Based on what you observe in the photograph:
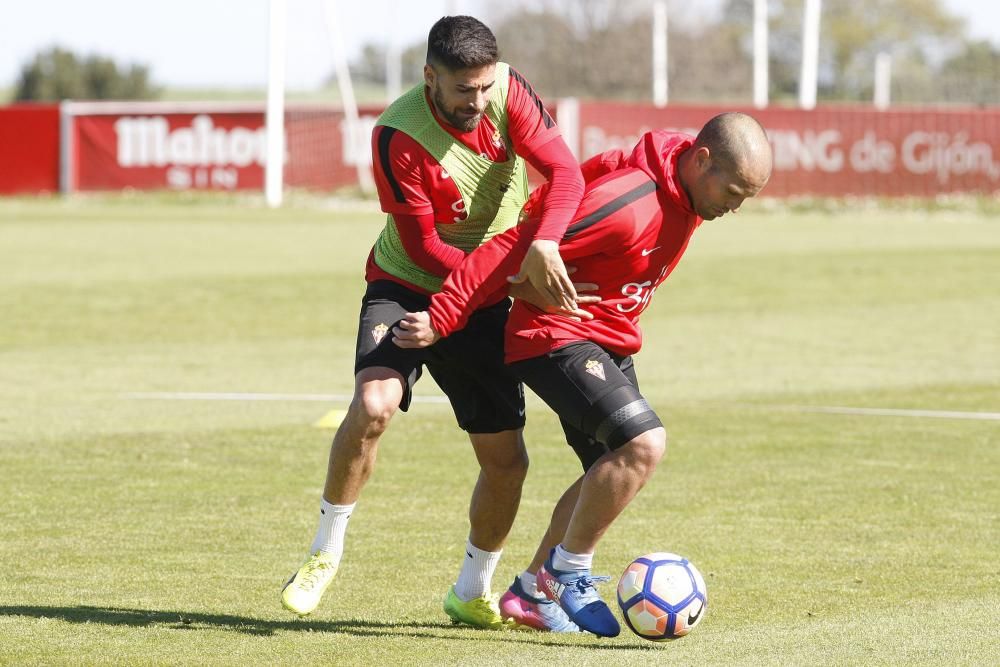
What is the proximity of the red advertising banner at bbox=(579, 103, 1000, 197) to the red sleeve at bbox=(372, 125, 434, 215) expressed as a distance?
108 ft

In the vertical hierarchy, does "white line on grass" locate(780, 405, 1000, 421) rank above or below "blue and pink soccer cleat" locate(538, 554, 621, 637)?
below

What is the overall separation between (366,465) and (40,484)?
3.47 metres

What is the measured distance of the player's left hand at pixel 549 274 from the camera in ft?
19.3

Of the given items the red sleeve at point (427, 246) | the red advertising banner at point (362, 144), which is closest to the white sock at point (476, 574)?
the red sleeve at point (427, 246)

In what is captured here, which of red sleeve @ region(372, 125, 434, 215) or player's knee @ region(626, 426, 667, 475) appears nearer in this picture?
player's knee @ region(626, 426, 667, 475)

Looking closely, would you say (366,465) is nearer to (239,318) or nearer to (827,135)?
(239,318)

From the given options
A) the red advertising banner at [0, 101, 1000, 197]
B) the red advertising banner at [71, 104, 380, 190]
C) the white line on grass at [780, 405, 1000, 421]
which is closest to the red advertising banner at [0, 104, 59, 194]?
the red advertising banner at [0, 101, 1000, 197]

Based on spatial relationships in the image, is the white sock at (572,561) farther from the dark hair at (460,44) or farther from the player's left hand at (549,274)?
the dark hair at (460,44)

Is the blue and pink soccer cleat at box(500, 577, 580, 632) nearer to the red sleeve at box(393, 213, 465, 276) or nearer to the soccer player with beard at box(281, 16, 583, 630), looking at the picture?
the soccer player with beard at box(281, 16, 583, 630)

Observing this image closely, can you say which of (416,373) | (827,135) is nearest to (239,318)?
(416,373)

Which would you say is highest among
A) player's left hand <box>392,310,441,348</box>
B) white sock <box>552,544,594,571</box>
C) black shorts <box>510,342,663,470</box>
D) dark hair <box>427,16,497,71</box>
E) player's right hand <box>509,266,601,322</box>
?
dark hair <box>427,16,497,71</box>

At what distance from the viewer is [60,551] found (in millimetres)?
7605

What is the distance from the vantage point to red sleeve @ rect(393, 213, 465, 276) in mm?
6488

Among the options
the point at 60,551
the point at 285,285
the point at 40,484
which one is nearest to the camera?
the point at 60,551
